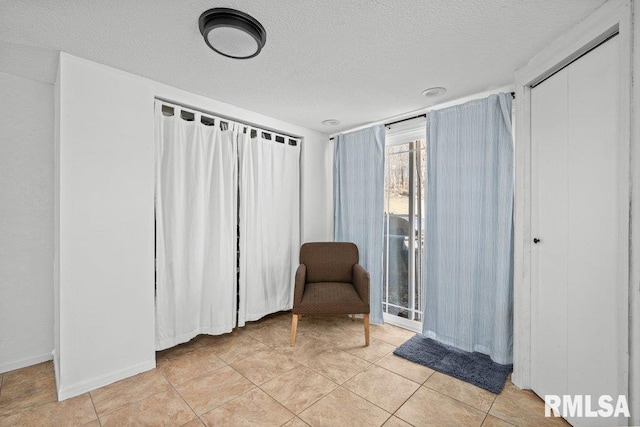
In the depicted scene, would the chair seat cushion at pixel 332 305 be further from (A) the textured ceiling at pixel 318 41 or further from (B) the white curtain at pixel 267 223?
(A) the textured ceiling at pixel 318 41

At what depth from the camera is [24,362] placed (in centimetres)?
221

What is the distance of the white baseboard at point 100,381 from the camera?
1829mm

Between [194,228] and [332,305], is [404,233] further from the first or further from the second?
[194,228]

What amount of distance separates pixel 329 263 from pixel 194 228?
1536 millimetres

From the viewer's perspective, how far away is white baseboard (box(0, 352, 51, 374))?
2.14 meters

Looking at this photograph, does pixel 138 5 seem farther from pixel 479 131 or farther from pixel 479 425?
pixel 479 425

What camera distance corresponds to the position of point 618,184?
136cm

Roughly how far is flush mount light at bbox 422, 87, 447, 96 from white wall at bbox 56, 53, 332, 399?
90.9 inches

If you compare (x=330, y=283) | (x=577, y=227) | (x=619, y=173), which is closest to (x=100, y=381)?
(x=330, y=283)

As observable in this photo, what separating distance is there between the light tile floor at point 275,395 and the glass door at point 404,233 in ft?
2.61

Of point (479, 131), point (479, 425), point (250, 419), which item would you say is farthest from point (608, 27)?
point (250, 419)

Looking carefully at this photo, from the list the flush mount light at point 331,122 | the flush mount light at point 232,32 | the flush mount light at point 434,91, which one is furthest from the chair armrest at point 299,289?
the flush mount light at point 434,91

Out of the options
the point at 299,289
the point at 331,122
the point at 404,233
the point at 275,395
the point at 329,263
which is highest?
the point at 331,122

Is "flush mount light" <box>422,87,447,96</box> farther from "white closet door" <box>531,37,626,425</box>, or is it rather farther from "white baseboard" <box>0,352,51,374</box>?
"white baseboard" <box>0,352,51,374</box>
